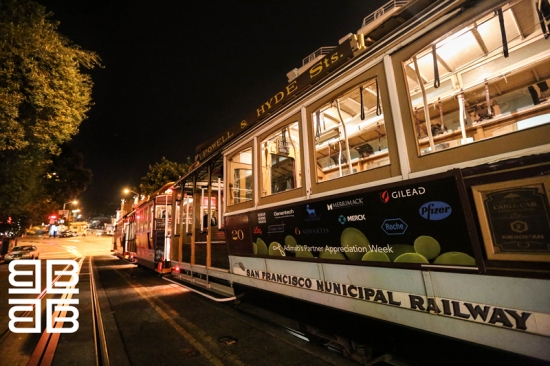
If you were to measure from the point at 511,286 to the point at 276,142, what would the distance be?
3317mm

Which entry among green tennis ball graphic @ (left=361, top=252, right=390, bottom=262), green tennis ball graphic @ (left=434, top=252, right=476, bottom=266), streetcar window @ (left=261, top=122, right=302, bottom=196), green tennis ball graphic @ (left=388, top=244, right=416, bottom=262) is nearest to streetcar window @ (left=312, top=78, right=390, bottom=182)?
streetcar window @ (left=261, top=122, right=302, bottom=196)

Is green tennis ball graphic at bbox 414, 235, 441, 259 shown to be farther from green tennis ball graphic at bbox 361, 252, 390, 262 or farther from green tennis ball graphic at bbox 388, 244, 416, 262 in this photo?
green tennis ball graphic at bbox 361, 252, 390, 262

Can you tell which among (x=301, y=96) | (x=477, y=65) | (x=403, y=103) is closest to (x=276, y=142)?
(x=301, y=96)

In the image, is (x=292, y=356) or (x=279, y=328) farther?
(x=279, y=328)

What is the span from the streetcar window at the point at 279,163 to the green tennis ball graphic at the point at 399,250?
6.12 ft

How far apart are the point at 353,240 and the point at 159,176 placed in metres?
25.7

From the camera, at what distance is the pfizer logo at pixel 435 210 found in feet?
6.33

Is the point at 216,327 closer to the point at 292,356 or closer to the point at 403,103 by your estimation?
the point at 292,356

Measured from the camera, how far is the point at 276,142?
168 inches

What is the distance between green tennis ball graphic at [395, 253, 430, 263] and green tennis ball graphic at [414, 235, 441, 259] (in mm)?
32

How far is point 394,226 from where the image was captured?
7.30 ft

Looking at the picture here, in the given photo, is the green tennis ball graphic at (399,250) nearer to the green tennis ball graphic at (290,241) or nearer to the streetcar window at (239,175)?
the green tennis ball graphic at (290,241)

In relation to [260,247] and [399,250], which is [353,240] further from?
[260,247]

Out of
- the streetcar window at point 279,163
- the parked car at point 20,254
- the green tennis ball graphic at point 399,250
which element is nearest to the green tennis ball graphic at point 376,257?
the green tennis ball graphic at point 399,250
